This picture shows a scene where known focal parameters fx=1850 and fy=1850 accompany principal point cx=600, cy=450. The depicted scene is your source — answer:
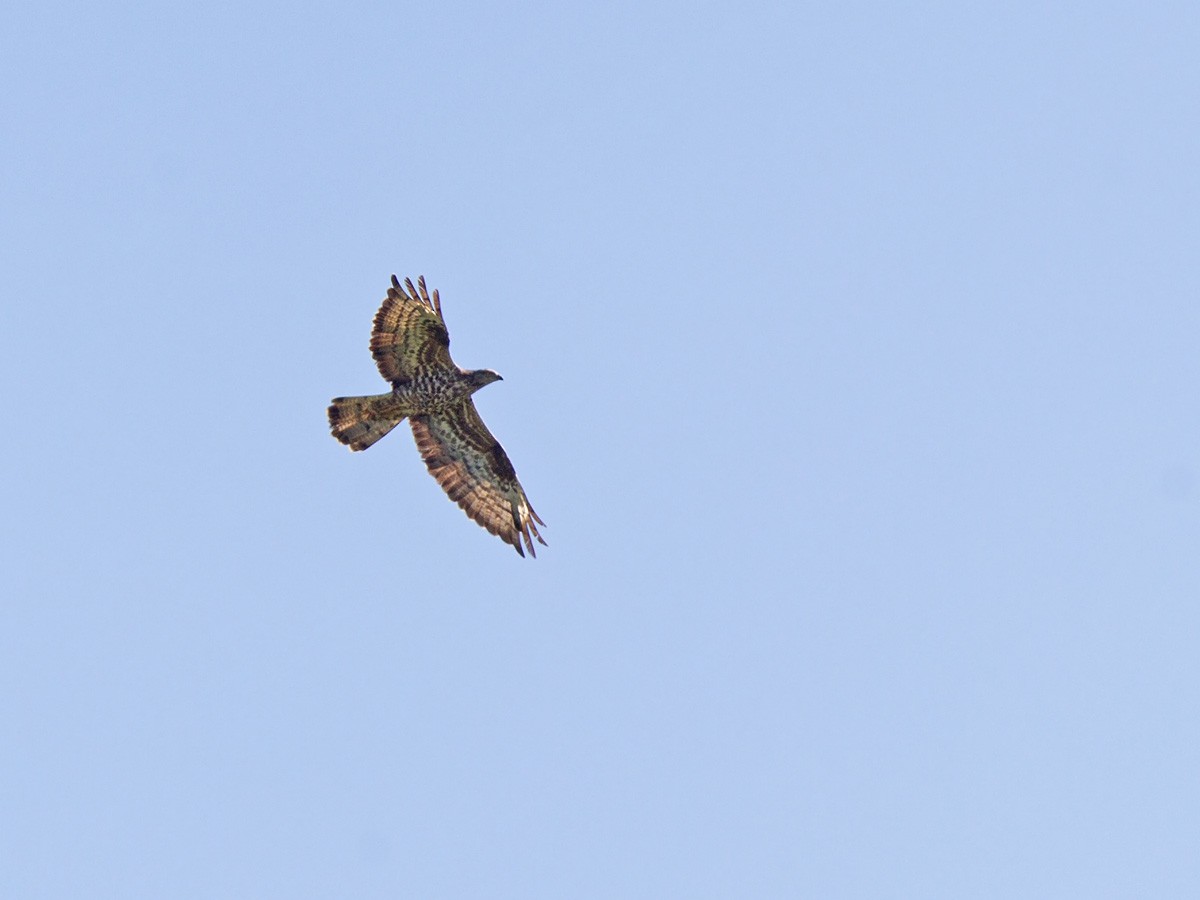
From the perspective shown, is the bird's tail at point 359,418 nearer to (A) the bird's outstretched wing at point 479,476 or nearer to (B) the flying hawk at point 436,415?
(B) the flying hawk at point 436,415

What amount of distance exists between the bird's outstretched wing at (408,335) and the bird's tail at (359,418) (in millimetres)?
357

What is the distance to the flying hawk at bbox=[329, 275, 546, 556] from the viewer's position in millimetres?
23188

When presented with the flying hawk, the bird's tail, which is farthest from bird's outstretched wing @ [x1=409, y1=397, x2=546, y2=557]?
the bird's tail

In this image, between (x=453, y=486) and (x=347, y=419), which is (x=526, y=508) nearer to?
(x=453, y=486)

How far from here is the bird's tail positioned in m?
23.2

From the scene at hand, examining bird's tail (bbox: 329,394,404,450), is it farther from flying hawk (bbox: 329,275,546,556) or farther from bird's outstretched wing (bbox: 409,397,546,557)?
bird's outstretched wing (bbox: 409,397,546,557)

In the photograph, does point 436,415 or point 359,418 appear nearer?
point 359,418

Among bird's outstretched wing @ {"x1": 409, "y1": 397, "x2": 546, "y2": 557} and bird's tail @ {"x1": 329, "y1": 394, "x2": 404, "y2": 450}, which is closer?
bird's tail @ {"x1": 329, "y1": 394, "x2": 404, "y2": 450}

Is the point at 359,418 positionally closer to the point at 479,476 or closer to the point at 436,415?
the point at 436,415

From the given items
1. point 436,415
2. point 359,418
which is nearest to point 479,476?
point 436,415

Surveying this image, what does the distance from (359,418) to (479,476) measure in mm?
2194

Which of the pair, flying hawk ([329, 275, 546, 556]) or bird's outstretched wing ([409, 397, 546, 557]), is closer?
flying hawk ([329, 275, 546, 556])

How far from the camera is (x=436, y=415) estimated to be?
24172 millimetres

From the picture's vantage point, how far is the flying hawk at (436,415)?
76.1 feet
